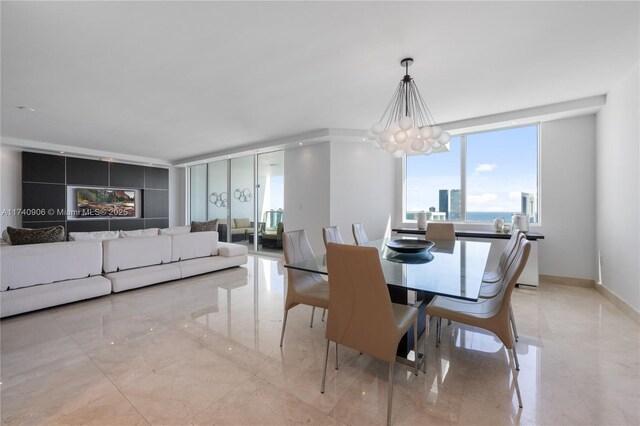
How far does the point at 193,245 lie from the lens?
464cm

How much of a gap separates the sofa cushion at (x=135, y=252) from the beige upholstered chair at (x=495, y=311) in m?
3.95

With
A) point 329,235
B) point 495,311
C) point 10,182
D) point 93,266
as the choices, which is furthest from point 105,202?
point 495,311

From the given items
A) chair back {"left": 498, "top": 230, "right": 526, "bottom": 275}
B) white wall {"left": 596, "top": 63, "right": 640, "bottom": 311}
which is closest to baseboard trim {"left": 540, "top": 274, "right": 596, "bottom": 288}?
white wall {"left": 596, "top": 63, "right": 640, "bottom": 311}

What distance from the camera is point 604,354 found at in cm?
219

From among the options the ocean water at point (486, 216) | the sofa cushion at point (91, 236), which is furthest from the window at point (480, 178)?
the sofa cushion at point (91, 236)

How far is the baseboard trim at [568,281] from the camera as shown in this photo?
3.96 meters

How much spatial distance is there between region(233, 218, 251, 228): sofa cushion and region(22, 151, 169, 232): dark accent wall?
8.57 feet

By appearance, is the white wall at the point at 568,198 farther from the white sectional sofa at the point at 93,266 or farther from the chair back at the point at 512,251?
the white sectional sofa at the point at 93,266

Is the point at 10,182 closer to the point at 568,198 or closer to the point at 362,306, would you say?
the point at 362,306


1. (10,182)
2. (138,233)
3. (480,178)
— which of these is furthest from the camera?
(10,182)

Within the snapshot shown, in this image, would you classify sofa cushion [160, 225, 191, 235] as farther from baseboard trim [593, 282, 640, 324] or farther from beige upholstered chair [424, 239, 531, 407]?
baseboard trim [593, 282, 640, 324]

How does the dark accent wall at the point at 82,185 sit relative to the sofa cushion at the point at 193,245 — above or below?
above

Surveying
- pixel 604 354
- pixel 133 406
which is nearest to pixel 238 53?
pixel 133 406

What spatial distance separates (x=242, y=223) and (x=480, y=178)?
5.80 m
